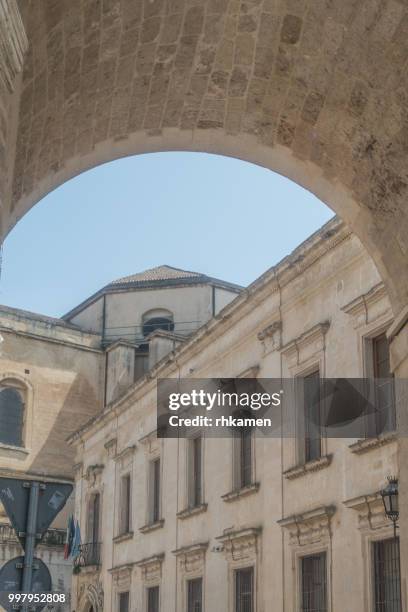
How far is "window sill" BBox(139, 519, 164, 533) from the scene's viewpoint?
906 inches

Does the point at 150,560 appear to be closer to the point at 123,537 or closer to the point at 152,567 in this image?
the point at 152,567

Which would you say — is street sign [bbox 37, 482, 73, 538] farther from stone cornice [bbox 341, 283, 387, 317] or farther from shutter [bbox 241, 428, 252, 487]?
shutter [bbox 241, 428, 252, 487]

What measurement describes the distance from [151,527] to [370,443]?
10.1 meters

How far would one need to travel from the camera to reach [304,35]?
7.12 m

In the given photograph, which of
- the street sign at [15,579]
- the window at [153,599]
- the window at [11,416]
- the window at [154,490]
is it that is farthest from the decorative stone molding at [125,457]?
the street sign at [15,579]

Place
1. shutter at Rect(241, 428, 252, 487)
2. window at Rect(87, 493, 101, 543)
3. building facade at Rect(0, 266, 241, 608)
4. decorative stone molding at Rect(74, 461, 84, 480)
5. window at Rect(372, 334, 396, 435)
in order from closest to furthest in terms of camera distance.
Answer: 1. window at Rect(372, 334, 396, 435)
2. shutter at Rect(241, 428, 252, 487)
3. window at Rect(87, 493, 101, 543)
4. decorative stone molding at Rect(74, 461, 84, 480)
5. building facade at Rect(0, 266, 241, 608)

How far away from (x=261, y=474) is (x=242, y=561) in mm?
1758

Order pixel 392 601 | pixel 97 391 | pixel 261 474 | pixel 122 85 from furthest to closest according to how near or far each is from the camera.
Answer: pixel 97 391, pixel 261 474, pixel 392 601, pixel 122 85

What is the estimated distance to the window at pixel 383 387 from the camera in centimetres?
1483

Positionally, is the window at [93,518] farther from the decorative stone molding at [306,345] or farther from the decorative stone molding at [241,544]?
the decorative stone molding at [306,345]

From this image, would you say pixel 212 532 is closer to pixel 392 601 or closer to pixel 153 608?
pixel 153 608

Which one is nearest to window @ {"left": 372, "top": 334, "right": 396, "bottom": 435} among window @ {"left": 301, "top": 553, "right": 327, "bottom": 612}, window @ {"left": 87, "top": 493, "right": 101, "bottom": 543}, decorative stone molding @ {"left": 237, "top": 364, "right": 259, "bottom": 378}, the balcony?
window @ {"left": 301, "top": 553, "right": 327, "bottom": 612}

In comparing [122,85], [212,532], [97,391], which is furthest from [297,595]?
[97,391]

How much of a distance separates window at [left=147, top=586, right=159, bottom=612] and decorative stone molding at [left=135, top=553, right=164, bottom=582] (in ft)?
0.79
